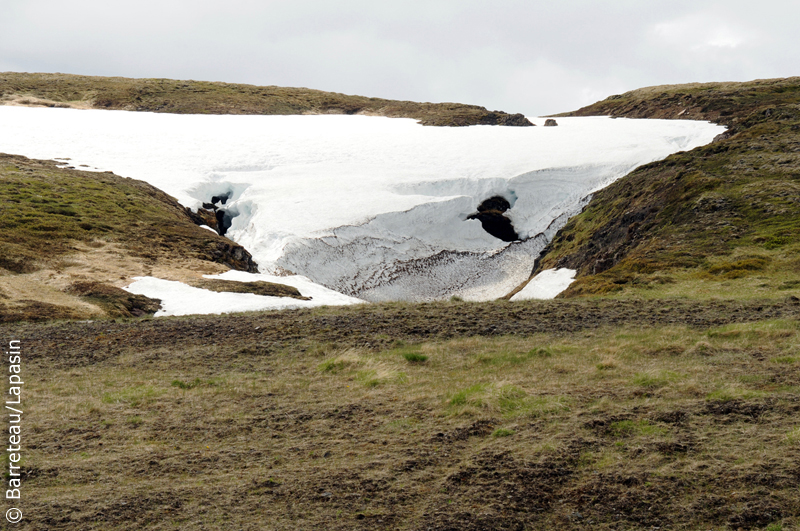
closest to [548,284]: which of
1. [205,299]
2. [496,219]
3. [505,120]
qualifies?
[496,219]

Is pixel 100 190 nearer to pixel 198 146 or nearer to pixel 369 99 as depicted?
pixel 198 146

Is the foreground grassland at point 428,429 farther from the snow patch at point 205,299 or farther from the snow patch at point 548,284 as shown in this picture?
the snow patch at point 548,284

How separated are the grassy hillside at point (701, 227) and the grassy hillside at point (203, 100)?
4856 cm

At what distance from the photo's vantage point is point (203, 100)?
340 feet

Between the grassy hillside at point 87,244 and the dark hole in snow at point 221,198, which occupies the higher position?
the dark hole in snow at point 221,198

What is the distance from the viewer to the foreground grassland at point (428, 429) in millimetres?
7750

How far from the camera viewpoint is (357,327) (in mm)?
20234

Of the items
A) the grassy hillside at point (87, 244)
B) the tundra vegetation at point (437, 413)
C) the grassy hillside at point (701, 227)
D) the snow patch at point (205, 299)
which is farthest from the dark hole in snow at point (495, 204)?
the tundra vegetation at point (437, 413)

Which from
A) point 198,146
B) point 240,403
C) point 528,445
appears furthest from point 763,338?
point 198,146

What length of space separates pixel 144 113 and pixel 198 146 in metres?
23.7

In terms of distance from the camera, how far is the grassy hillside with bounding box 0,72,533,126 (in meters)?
95.7

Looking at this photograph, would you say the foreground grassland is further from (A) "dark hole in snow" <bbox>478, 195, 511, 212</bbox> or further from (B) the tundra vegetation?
(A) "dark hole in snow" <bbox>478, 195, 511, 212</bbox>

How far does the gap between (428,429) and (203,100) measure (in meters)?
105

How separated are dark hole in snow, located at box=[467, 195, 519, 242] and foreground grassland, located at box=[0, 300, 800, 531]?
3515 centimetres
